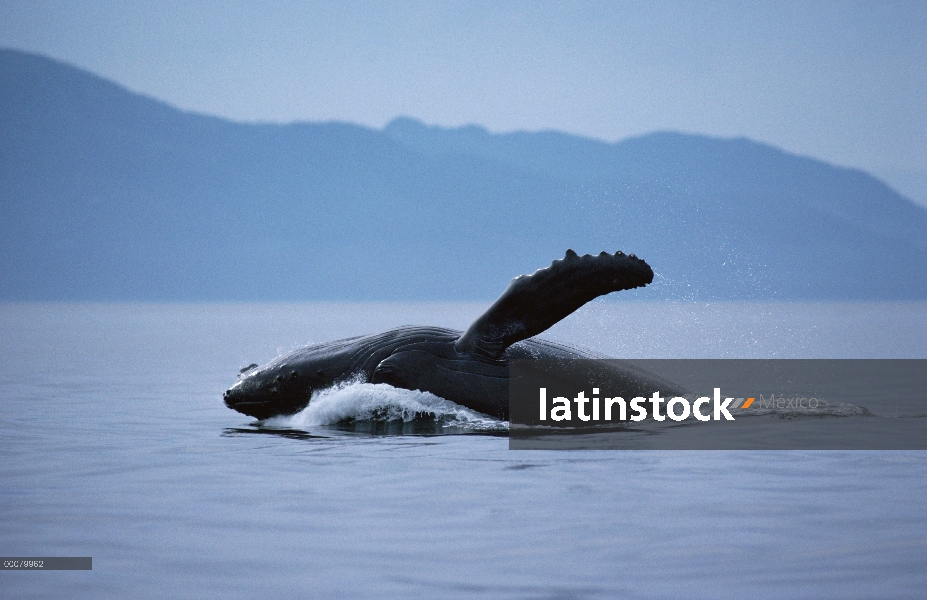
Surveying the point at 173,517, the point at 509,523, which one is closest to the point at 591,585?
the point at 509,523

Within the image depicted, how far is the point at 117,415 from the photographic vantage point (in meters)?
13.6

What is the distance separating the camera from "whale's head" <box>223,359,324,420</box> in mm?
12305

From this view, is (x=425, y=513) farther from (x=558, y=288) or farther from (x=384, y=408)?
(x=384, y=408)

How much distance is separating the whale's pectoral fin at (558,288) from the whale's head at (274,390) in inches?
93.5

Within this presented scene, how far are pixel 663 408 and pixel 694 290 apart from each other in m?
147

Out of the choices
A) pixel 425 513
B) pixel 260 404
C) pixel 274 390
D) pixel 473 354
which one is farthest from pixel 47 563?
pixel 260 404

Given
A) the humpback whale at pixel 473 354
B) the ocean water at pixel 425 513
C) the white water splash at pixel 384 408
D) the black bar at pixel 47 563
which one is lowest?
the black bar at pixel 47 563

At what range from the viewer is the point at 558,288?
1082cm

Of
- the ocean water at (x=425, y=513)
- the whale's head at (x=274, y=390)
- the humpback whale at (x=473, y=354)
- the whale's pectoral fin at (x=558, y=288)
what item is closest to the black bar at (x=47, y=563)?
the ocean water at (x=425, y=513)

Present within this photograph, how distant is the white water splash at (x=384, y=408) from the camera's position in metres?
11.6

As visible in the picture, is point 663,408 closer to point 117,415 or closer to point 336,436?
point 336,436

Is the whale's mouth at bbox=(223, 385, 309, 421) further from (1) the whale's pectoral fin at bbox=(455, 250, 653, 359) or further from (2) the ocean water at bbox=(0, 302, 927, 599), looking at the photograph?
(1) the whale's pectoral fin at bbox=(455, 250, 653, 359)

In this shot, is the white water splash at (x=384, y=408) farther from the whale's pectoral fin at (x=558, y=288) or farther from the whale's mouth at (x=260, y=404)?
the whale's pectoral fin at (x=558, y=288)

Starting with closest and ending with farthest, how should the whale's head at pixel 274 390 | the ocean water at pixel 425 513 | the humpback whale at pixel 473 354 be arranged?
the ocean water at pixel 425 513 → the humpback whale at pixel 473 354 → the whale's head at pixel 274 390
